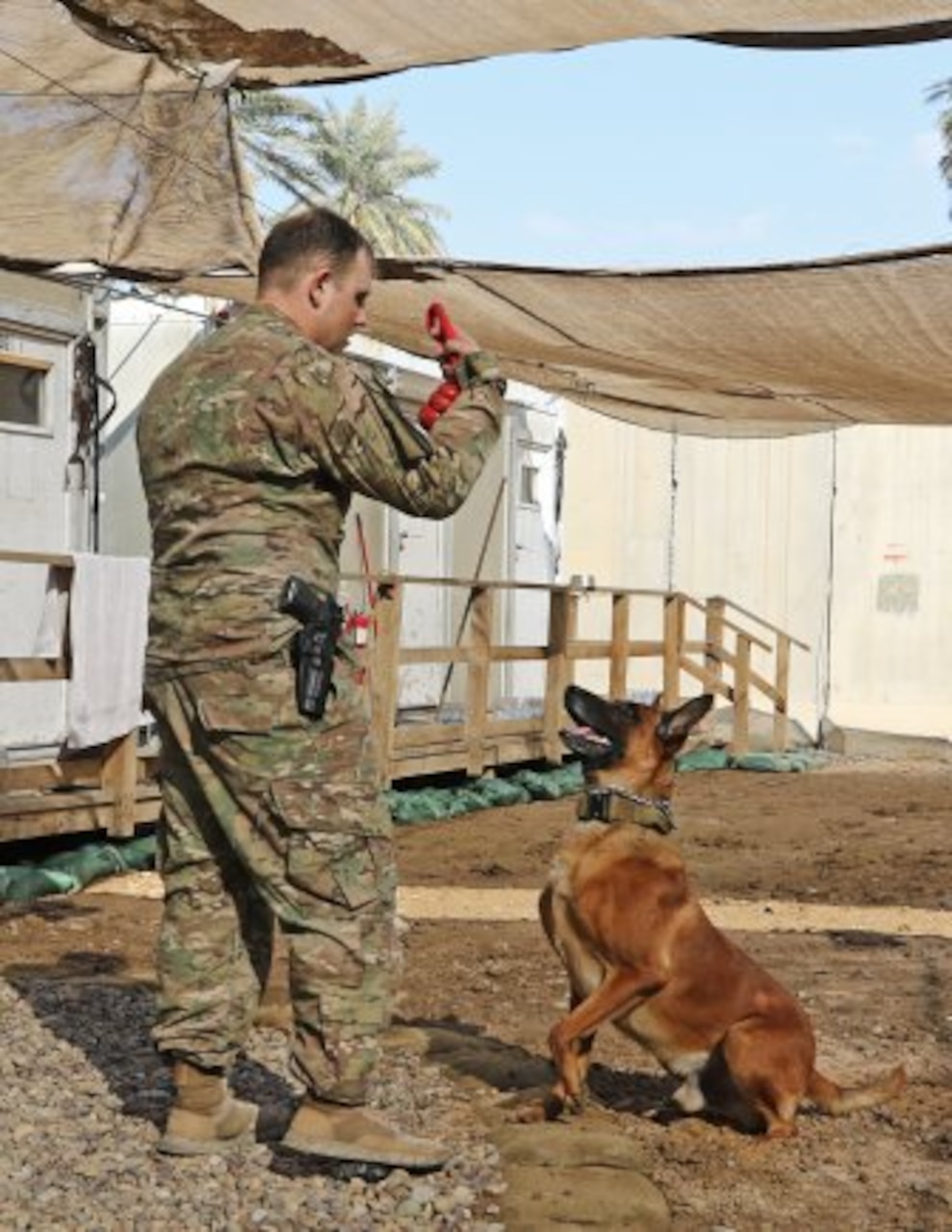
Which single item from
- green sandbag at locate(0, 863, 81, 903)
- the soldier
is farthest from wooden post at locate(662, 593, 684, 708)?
the soldier

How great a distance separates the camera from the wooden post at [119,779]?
9.32 metres

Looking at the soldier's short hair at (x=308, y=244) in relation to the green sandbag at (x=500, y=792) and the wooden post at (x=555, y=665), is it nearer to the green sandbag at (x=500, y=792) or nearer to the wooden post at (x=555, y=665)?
the green sandbag at (x=500, y=792)

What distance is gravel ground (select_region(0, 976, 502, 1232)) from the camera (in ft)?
12.1

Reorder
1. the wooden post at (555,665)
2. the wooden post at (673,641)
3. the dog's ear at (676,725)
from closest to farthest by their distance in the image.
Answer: the dog's ear at (676,725) < the wooden post at (555,665) < the wooden post at (673,641)

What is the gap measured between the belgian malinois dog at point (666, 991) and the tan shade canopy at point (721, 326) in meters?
2.30

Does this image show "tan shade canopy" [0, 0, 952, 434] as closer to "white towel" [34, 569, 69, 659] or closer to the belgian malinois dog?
the belgian malinois dog

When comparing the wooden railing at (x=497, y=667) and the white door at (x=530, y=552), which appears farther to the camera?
the white door at (x=530, y=552)

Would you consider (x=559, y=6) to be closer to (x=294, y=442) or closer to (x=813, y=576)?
(x=294, y=442)

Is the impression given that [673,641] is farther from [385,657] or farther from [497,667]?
[385,657]

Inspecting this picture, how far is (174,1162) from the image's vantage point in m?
3.97

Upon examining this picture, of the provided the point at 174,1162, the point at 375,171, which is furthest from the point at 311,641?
the point at 375,171

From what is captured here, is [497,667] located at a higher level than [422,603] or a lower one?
lower

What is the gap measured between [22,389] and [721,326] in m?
4.05

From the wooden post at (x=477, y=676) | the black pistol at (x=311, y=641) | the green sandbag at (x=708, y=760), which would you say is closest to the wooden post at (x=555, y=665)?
the wooden post at (x=477, y=676)
